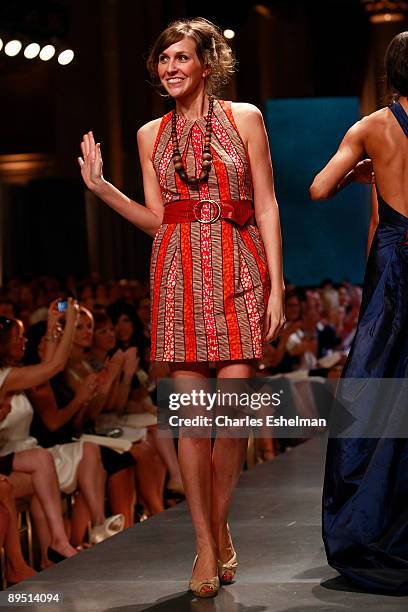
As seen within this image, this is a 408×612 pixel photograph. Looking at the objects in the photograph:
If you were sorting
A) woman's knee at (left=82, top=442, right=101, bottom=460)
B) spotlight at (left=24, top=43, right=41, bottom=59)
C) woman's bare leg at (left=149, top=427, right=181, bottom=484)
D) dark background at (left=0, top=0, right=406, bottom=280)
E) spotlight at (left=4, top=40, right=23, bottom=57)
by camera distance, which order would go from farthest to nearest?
dark background at (left=0, top=0, right=406, bottom=280), spotlight at (left=24, top=43, right=41, bottom=59), spotlight at (left=4, top=40, right=23, bottom=57), woman's bare leg at (left=149, top=427, right=181, bottom=484), woman's knee at (left=82, top=442, right=101, bottom=460)

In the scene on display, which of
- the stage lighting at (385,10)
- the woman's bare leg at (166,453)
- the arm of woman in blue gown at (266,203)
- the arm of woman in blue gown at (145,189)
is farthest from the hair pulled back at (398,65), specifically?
the stage lighting at (385,10)

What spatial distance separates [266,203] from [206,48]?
1.37 ft

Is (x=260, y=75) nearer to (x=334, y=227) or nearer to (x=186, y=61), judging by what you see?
(x=334, y=227)

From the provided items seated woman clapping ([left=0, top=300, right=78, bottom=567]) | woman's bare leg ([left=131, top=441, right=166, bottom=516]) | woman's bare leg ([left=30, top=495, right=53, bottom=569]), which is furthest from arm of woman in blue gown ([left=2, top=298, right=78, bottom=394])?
woman's bare leg ([left=131, top=441, right=166, bottom=516])

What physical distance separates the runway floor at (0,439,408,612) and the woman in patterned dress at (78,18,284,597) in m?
0.13

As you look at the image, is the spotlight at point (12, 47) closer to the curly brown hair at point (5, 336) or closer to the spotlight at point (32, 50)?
the spotlight at point (32, 50)

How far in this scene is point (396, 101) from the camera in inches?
125

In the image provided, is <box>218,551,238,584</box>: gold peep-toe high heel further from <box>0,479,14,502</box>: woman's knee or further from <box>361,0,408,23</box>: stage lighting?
<box>361,0,408,23</box>: stage lighting

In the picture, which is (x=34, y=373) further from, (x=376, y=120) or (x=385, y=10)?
(x=385, y=10)

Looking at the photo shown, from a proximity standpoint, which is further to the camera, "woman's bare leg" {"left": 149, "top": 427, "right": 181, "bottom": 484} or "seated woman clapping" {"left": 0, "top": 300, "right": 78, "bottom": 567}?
"woman's bare leg" {"left": 149, "top": 427, "right": 181, "bottom": 484}

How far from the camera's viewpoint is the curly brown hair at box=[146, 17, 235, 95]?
3.18 metres

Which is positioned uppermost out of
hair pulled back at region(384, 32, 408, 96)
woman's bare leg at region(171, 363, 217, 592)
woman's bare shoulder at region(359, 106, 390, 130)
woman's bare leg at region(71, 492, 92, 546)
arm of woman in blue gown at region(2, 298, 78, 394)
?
hair pulled back at region(384, 32, 408, 96)

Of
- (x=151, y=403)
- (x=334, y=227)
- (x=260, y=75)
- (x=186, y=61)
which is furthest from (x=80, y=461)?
(x=260, y=75)

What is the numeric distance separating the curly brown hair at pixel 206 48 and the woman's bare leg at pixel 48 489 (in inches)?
75.3
